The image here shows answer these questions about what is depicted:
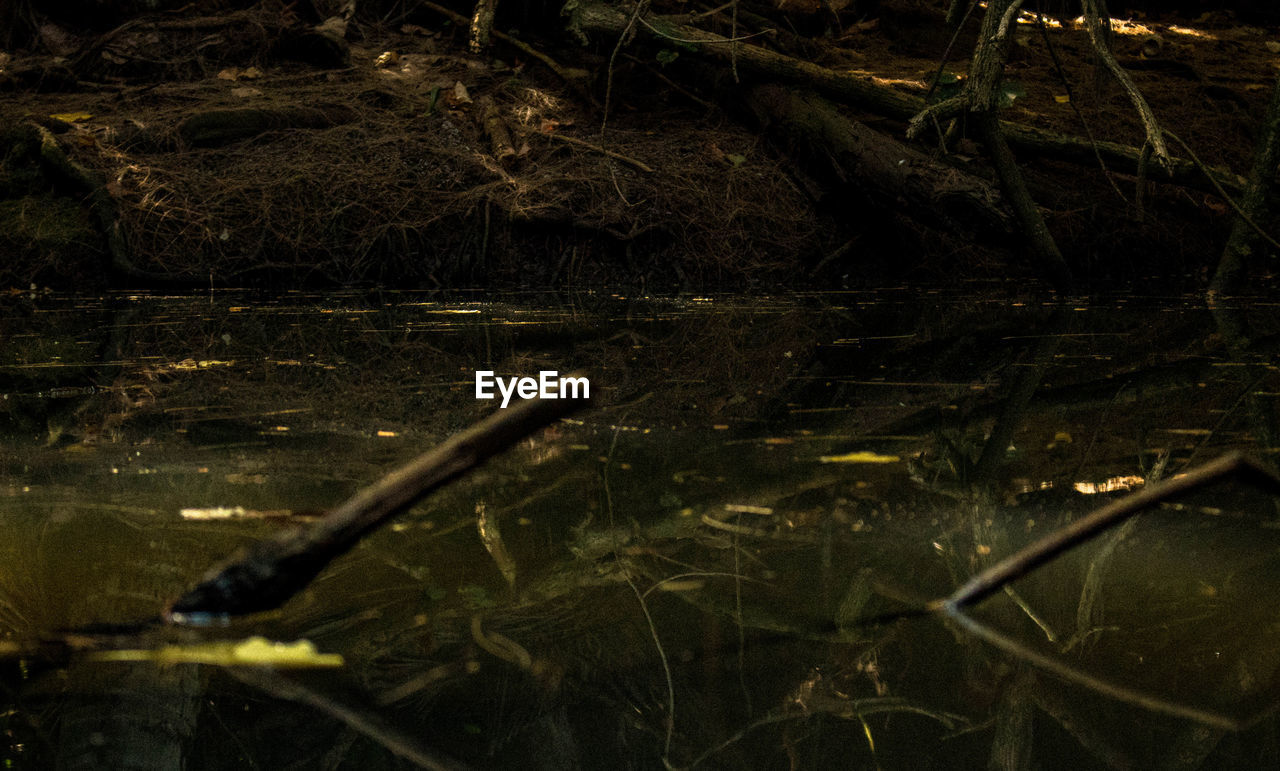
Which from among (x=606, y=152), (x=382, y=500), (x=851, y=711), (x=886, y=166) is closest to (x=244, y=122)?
(x=606, y=152)

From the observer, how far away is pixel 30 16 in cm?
870

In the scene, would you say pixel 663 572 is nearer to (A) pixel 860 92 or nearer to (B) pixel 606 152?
(B) pixel 606 152

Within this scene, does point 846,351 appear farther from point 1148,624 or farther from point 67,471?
point 67,471

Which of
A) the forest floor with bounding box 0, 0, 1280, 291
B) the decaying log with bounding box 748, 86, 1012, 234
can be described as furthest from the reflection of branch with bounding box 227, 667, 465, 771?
the decaying log with bounding box 748, 86, 1012, 234

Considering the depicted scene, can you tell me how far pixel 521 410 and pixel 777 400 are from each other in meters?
1.86

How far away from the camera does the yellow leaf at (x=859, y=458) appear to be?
2398mm

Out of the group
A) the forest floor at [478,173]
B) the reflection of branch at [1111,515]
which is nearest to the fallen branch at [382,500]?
the reflection of branch at [1111,515]

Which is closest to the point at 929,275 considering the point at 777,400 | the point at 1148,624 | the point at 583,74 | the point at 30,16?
the point at 583,74

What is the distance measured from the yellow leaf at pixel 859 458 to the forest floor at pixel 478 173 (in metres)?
3.90

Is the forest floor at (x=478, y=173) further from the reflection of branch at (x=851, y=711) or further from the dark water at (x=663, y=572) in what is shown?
the reflection of branch at (x=851, y=711)

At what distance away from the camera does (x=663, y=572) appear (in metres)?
1.72

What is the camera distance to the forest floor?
21.5ft

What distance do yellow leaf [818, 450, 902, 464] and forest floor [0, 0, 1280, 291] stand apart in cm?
390

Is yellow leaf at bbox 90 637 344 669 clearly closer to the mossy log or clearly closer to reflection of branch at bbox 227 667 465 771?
reflection of branch at bbox 227 667 465 771
